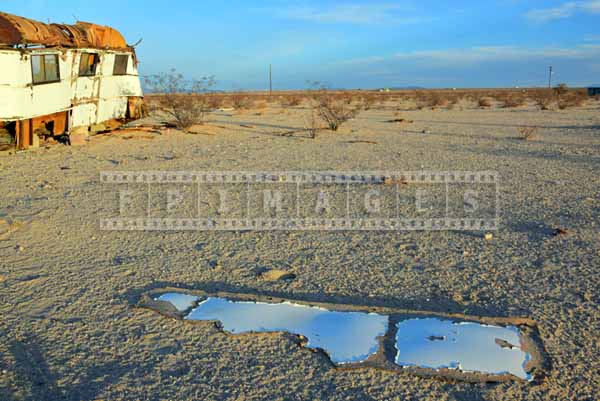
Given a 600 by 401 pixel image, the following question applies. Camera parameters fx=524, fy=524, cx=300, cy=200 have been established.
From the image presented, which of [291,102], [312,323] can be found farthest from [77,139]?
[291,102]

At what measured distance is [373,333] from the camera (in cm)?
320

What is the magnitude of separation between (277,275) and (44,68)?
854 cm

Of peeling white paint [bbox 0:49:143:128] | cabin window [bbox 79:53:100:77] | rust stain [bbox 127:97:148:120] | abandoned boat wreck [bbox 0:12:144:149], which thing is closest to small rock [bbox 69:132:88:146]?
abandoned boat wreck [bbox 0:12:144:149]

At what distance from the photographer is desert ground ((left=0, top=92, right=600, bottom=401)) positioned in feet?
8.91

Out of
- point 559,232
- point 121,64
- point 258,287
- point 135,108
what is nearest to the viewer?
point 258,287

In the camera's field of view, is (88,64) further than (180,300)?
Yes

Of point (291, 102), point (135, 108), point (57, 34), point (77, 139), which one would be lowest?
point (77, 139)

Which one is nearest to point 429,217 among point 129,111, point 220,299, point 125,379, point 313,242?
point 313,242

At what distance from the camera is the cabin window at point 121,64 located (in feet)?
45.9

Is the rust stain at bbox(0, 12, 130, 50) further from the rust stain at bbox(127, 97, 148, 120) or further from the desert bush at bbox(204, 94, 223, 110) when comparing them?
the desert bush at bbox(204, 94, 223, 110)

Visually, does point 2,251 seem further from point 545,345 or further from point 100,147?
→ point 100,147

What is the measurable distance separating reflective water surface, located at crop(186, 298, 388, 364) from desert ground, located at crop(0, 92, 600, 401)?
4.6 inches

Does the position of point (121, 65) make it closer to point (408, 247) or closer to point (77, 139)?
point (77, 139)

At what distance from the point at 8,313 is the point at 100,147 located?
28.9 ft
